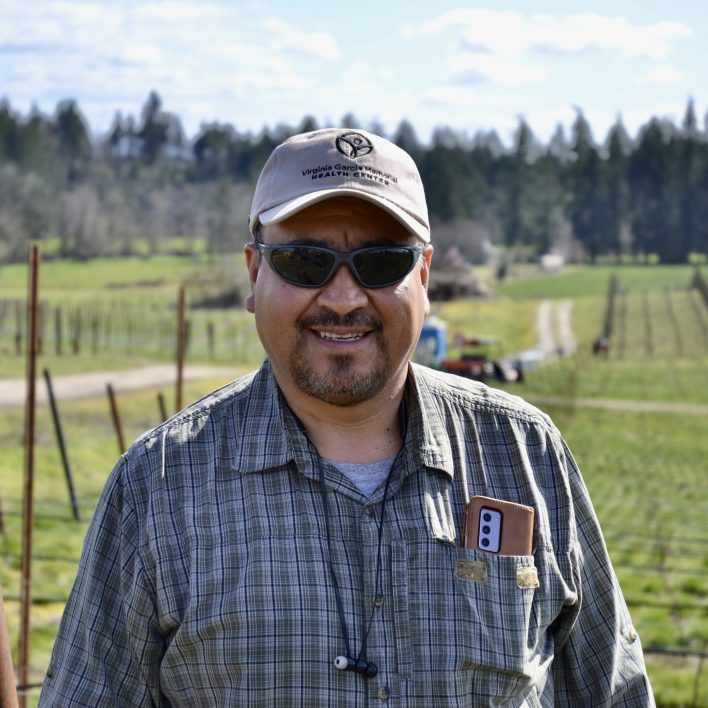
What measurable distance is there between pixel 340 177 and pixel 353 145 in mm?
82

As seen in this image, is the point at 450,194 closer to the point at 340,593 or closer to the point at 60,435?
the point at 60,435

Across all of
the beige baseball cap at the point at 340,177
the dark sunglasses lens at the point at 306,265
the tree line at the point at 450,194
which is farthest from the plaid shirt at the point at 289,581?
the tree line at the point at 450,194

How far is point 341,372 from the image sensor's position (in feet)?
6.12

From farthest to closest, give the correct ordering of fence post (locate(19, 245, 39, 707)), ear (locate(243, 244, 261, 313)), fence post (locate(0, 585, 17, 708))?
fence post (locate(19, 245, 39, 707))
ear (locate(243, 244, 261, 313))
fence post (locate(0, 585, 17, 708))

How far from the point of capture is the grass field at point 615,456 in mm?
9055

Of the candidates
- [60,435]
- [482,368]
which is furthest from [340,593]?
[482,368]

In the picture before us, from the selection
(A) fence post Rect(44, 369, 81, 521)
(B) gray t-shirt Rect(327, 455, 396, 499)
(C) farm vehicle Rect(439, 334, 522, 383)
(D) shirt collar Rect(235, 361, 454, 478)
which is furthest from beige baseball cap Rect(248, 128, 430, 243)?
(C) farm vehicle Rect(439, 334, 522, 383)

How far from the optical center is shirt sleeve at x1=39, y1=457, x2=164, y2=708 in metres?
1.79

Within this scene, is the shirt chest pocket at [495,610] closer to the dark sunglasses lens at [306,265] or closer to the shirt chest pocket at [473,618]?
the shirt chest pocket at [473,618]

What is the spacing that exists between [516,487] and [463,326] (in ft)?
156

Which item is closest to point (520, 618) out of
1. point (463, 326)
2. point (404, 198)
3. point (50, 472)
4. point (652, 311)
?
point (404, 198)

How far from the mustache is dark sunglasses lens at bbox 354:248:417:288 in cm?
6

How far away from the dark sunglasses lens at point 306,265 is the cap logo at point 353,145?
0.18 meters

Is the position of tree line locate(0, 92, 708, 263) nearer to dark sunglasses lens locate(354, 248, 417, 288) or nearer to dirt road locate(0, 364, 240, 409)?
dirt road locate(0, 364, 240, 409)
